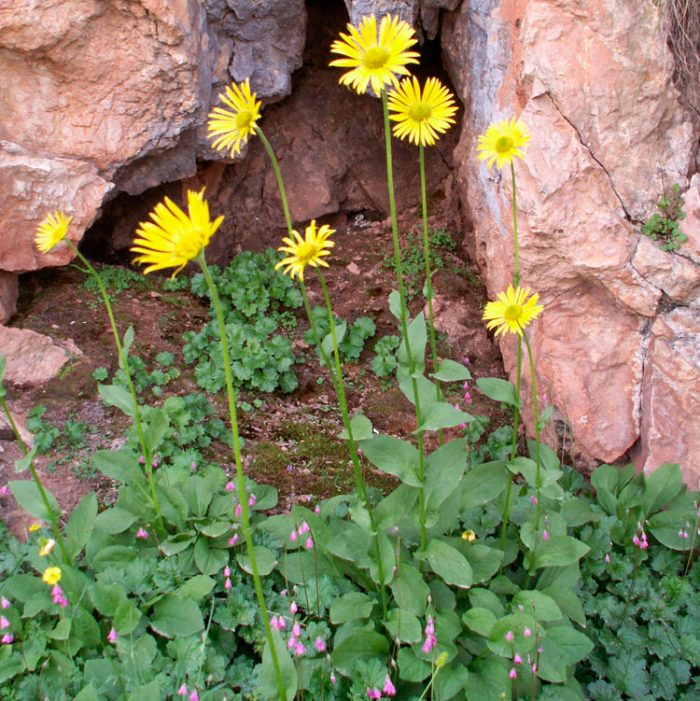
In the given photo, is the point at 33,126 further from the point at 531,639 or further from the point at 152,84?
the point at 531,639

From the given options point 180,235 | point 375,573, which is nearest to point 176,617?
point 375,573

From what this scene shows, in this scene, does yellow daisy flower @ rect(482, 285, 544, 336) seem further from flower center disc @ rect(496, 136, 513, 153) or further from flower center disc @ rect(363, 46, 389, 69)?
flower center disc @ rect(363, 46, 389, 69)

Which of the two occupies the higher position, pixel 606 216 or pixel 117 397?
pixel 606 216

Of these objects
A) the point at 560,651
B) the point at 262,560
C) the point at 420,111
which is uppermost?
the point at 420,111

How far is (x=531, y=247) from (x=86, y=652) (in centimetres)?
276

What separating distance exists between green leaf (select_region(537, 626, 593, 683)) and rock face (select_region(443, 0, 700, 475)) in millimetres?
1322

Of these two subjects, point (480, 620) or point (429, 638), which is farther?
point (480, 620)

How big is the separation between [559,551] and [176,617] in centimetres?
145

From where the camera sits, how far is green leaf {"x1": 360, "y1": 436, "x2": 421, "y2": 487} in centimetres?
236

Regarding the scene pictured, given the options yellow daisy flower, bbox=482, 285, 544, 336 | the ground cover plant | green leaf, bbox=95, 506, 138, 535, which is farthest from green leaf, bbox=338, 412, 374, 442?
green leaf, bbox=95, 506, 138, 535

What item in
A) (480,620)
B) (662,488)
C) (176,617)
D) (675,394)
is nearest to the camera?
(480,620)

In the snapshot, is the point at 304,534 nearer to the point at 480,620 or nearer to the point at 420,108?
the point at 480,620

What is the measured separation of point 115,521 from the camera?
9.20 feet

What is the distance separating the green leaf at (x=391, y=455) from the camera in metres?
2.36
